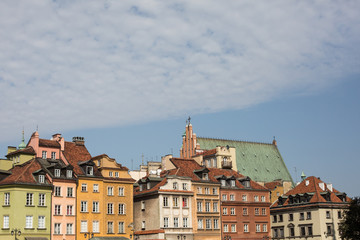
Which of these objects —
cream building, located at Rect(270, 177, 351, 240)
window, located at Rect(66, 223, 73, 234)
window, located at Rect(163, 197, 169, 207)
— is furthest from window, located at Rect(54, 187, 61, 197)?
cream building, located at Rect(270, 177, 351, 240)

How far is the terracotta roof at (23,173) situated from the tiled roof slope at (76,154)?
5.91 metres

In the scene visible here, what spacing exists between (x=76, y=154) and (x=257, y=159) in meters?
57.5

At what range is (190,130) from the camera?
128m

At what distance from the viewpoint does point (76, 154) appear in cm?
8625

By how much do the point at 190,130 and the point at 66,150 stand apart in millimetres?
46799

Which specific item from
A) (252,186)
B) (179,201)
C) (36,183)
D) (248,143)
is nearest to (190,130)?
(248,143)

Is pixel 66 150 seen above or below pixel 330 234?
above

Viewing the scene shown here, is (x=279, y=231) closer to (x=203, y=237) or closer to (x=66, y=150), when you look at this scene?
(x=203, y=237)

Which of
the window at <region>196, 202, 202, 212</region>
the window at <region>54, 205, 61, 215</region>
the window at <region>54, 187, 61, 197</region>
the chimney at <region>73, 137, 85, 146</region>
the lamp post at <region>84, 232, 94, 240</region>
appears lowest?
the lamp post at <region>84, 232, 94, 240</region>

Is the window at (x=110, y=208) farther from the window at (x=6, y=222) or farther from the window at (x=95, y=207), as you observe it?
the window at (x=6, y=222)

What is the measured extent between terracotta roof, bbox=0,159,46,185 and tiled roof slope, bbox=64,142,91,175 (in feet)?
19.4

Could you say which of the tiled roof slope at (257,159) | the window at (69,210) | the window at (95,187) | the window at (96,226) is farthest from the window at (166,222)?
the tiled roof slope at (257,159)

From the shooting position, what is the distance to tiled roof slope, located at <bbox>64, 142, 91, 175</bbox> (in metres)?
82.9

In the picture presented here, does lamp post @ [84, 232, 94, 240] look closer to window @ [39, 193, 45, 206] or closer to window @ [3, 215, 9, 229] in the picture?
window @ [39, 193, 45, 206]
